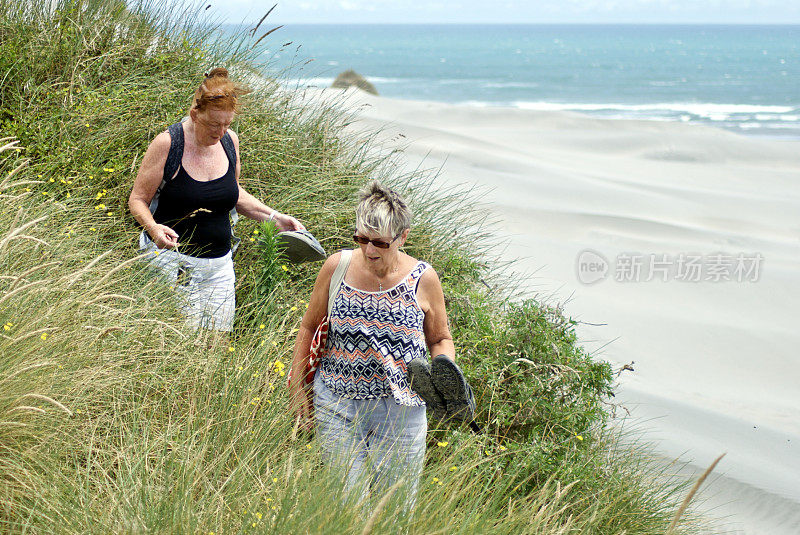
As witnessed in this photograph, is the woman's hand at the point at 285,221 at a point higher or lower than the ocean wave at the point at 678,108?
lower

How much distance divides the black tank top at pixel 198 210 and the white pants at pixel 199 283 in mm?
69

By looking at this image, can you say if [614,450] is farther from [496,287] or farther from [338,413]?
[496,287]

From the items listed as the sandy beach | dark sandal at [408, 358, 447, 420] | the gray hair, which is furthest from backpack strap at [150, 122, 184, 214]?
the sandy beach

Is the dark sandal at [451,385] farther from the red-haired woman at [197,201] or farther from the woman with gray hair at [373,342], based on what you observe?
the red-haired woman at [197,201]

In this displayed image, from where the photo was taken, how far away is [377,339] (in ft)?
10.8

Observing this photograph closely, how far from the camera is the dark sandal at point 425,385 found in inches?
123

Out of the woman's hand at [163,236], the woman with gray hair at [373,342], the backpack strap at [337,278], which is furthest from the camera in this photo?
the woman's hand at [163,236]

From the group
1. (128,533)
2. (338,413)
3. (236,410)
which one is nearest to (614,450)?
(338,413)

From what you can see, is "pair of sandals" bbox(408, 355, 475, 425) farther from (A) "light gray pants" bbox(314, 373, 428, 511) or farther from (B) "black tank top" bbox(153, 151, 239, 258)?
(B) "black tank top" bbox(153, 151, 239, 258)

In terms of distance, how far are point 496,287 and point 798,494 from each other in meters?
2.64

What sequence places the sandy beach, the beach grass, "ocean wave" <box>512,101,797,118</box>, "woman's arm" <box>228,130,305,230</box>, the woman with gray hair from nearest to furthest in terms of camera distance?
1. the beach grass
2. the woman with gray hair
3. "woman's arm" <box>228,130,305,230</box>
4. the sandy beach
5. "ocean wave" <box>512,101,797,118</box>

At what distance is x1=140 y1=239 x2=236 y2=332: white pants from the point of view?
409cm

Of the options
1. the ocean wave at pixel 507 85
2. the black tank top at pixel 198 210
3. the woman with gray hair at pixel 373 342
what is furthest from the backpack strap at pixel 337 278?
the ocean wave at pixel 507 85

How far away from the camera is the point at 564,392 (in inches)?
180
